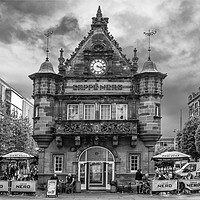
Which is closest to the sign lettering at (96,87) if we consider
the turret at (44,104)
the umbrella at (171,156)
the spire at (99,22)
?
the turret at (44,104)

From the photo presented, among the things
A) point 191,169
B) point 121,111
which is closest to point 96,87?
point 121,111

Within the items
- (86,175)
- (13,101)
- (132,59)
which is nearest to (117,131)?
(86,175)

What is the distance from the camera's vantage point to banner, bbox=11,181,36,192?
32491 mm

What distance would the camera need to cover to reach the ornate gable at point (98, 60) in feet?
128

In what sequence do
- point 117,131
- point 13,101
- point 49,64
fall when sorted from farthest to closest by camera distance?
point 13,101
point 49,64
point 117,131

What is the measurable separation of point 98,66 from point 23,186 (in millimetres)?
12473

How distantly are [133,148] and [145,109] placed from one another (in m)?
3.40

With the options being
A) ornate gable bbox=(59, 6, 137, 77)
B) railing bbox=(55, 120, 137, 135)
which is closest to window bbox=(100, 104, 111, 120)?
railing bbox=(55, 120, 137, 135)

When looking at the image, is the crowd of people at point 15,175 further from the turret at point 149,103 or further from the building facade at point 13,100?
the building facade at point 13,100

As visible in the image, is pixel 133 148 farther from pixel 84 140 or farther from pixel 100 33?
pixel 100 33

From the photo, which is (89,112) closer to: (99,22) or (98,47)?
(98,47)

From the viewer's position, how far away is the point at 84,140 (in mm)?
37469

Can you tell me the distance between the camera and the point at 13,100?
4043 inches

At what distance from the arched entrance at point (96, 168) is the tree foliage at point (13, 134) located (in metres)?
18.1
